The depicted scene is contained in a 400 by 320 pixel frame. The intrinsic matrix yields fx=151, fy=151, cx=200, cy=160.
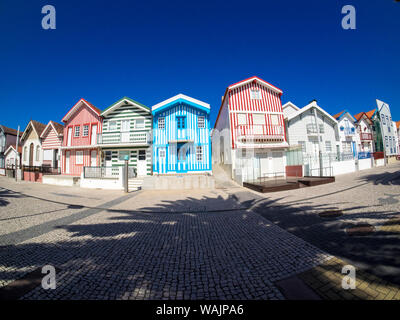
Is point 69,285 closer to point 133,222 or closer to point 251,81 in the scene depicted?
point 133,222

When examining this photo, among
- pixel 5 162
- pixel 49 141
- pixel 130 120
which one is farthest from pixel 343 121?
pixel 5 162

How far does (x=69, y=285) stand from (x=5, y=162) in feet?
120

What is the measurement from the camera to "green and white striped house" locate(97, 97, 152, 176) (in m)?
15.2

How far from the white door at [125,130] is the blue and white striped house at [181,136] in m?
2.93

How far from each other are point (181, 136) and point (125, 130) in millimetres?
6013

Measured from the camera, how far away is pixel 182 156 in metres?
14.6

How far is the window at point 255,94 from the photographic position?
17111 millimetres

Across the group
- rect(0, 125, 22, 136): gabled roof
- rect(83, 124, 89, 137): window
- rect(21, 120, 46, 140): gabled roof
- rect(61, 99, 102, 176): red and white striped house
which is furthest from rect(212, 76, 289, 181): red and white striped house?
rect(0, 125, 22, 136): gabled roof

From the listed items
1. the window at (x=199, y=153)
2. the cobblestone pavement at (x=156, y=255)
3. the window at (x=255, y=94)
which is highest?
the window at (x=255, y=94)

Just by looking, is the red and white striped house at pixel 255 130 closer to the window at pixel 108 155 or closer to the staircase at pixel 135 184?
the staircase at pixel 135 184

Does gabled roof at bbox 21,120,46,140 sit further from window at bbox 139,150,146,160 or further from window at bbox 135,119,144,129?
window at bbox 139,150,146,160

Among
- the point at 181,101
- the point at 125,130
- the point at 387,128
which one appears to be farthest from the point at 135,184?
the point at 387,128

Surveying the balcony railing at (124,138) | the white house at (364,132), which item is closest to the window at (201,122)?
the balcony railing at (124,138)
